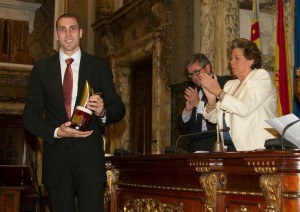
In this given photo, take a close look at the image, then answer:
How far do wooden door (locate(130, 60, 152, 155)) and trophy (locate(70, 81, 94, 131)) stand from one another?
6.10 m

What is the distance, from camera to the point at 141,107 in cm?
953

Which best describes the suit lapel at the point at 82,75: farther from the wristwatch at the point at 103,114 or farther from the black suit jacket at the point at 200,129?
the black suit jacket at the point at 200,129

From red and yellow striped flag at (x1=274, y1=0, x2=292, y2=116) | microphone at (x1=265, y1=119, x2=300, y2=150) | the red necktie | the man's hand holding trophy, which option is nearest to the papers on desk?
microphone at (x1=265, y1=119, x2=300, y2=150)

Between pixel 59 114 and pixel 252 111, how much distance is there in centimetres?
138

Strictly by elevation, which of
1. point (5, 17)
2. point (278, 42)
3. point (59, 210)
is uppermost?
point (5, 17)

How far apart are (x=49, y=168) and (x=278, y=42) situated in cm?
386

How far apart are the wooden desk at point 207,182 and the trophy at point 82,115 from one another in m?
0.76

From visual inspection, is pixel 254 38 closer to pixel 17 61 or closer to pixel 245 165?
pixel 245 165

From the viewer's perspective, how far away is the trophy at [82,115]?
110 inches

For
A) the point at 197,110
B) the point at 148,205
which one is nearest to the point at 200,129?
the point at 197,110

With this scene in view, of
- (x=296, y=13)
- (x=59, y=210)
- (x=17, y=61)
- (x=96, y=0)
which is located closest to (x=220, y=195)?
(x=59, y=210)

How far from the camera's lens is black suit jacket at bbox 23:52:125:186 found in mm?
2949

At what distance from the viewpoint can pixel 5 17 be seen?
14.2m

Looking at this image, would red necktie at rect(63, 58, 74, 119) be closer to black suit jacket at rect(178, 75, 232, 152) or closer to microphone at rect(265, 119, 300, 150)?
microphone at rect(265, 119, 300, 150)
